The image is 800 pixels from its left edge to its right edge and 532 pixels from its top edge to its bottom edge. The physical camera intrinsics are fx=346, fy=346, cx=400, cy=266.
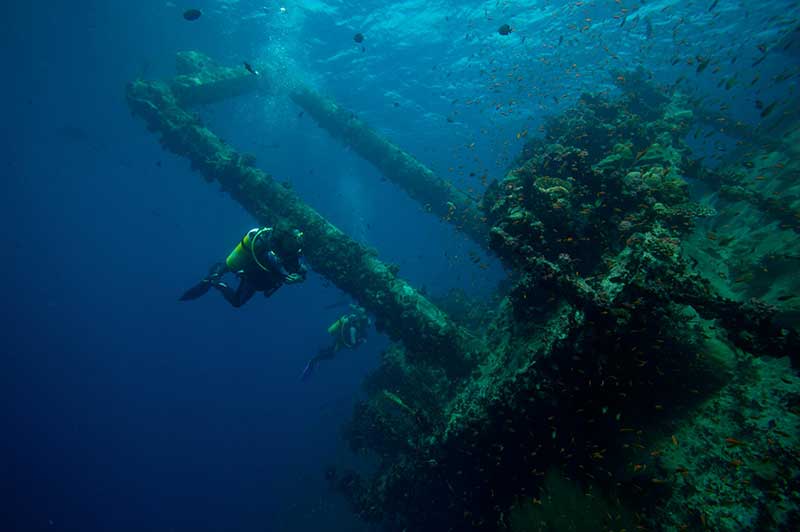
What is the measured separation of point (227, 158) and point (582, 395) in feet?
43.6

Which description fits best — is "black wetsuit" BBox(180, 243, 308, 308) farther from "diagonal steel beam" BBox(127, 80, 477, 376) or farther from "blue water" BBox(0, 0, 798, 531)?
"blue water" BBox(0, 0, 798, 531)

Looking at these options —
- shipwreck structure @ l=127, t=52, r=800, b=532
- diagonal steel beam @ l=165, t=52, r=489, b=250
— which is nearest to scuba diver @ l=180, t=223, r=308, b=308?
shipwreck structure @ l=127, t=52, r=800, b=532

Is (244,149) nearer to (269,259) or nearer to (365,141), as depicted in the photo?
(365,141)

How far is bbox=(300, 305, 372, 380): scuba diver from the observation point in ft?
49.4

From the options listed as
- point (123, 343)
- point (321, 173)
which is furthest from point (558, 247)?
point (123, 343)

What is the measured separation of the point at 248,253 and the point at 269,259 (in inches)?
39.5

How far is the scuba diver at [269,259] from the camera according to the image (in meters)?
8.39

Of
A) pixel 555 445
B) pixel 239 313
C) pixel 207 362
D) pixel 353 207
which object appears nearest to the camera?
pixel 555 445

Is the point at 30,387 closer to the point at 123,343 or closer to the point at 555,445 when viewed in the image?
the point at 123,343

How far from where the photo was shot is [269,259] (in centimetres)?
847

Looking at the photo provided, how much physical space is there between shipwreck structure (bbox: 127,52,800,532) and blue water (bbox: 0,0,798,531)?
5453mm

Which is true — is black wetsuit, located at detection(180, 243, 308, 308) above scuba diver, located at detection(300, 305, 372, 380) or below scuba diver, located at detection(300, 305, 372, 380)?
above

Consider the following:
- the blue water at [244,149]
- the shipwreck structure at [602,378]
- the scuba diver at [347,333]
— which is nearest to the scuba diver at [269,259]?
the shipwreck structure at [602,378]

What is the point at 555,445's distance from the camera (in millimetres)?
4941
